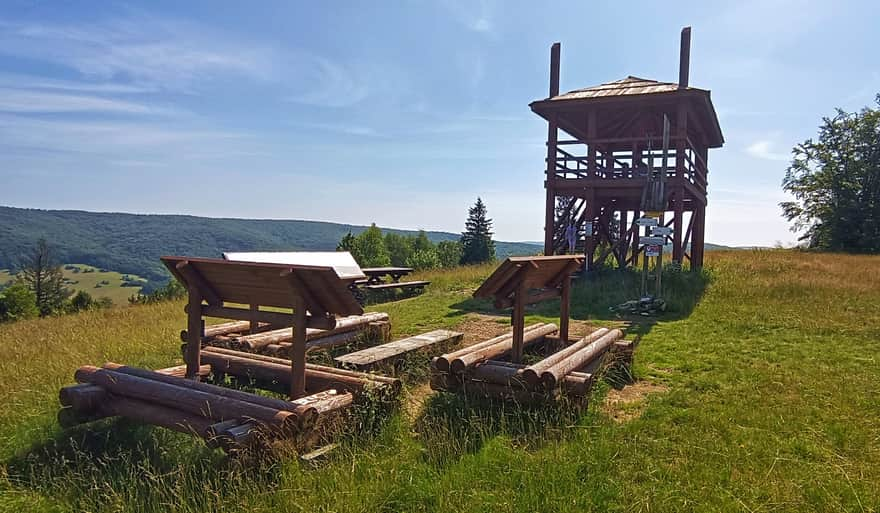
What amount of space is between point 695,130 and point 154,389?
17.8m

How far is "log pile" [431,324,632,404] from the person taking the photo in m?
5.00

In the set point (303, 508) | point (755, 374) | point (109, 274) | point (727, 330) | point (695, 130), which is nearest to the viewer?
point (303, 508)

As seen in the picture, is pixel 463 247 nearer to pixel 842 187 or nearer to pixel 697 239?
pixel 842 187

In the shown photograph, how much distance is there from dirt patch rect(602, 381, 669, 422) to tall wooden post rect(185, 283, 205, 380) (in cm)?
406

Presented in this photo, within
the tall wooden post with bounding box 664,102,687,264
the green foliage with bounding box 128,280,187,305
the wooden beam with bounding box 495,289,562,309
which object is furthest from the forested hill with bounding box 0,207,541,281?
the wooden beam with bounding box 495,289,562,309

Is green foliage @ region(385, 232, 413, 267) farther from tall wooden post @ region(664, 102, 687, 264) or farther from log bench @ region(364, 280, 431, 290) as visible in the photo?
tall wooden post @ region(664, 102, 687, 264)

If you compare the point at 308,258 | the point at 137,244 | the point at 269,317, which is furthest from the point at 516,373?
the point at 137,244

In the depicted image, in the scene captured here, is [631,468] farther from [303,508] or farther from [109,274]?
[109,274]

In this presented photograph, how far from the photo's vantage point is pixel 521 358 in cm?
602

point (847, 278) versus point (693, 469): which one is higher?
point (847, 278)

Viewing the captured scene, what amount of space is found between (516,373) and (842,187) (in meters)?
43.4

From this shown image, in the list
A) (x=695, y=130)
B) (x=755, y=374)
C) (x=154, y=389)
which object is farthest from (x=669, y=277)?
(x=154, y=389)

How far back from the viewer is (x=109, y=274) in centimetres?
13488

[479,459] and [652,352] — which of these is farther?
[652,352]
